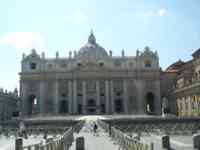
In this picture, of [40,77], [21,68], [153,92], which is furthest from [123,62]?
[21,68]

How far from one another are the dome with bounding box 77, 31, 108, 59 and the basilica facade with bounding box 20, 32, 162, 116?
1911 mm

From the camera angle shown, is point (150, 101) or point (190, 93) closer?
point (190, 93)

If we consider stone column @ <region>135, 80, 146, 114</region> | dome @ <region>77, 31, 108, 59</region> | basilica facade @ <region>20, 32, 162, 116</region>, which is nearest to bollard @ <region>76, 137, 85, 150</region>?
basilica facade @ <region>20, 32, 162, 116</region>

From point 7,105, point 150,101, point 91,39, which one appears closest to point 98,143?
point 7,105

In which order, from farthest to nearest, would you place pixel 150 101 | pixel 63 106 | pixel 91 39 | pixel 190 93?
1. pixel 91 39
2. pixel 150 101
3. pixel 63 106
4. pixel 190 93

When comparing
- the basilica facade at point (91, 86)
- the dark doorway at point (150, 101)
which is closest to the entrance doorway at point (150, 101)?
the dark doorway at point (150, 101)

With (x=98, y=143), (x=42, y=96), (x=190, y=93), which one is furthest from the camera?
(x=42, y=96)

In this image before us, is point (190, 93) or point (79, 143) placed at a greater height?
point (190, 93)

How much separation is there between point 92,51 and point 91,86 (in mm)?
15415

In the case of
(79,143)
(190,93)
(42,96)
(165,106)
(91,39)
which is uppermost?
(91,39)

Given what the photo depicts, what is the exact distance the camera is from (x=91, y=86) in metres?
96.3

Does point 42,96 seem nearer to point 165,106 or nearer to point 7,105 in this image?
point 7,105

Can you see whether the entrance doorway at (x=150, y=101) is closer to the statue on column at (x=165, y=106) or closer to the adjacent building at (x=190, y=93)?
the statue on column at (x=165, y=106)

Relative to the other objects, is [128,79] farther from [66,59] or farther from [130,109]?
[66,59]
